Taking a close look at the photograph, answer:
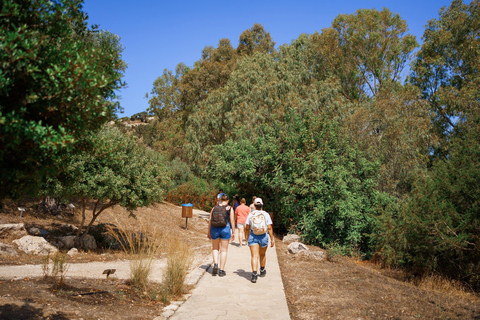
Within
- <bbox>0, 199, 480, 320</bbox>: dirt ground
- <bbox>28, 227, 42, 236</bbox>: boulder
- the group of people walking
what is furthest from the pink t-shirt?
<bbox>28, 227, 42, 236</bbox>: boulder

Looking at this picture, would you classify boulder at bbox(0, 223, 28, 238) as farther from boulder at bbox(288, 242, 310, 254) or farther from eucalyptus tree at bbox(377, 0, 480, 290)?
eucalyptus tree at bbox(377, 0, 480, 290)

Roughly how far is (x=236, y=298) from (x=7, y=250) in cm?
689

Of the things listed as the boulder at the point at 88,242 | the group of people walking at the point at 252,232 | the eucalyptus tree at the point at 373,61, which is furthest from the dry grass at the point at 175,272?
the eucalyptus tree at the point at 373,61

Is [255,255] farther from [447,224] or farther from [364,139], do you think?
[364,139]

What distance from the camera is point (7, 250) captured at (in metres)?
10.4

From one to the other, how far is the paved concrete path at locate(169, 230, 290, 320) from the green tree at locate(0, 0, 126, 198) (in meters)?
3.19

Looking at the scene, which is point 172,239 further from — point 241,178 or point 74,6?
point 241,178

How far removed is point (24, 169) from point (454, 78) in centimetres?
3210

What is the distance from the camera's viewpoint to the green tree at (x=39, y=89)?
3.40m

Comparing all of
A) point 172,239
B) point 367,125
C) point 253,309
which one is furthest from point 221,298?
point 367,125

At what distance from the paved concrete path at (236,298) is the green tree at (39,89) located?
319 centimetres

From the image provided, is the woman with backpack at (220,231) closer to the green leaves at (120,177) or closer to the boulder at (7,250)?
the green leaves at (120,177)

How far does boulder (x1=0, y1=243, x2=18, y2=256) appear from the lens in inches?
403

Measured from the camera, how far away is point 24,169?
4.00 meters
